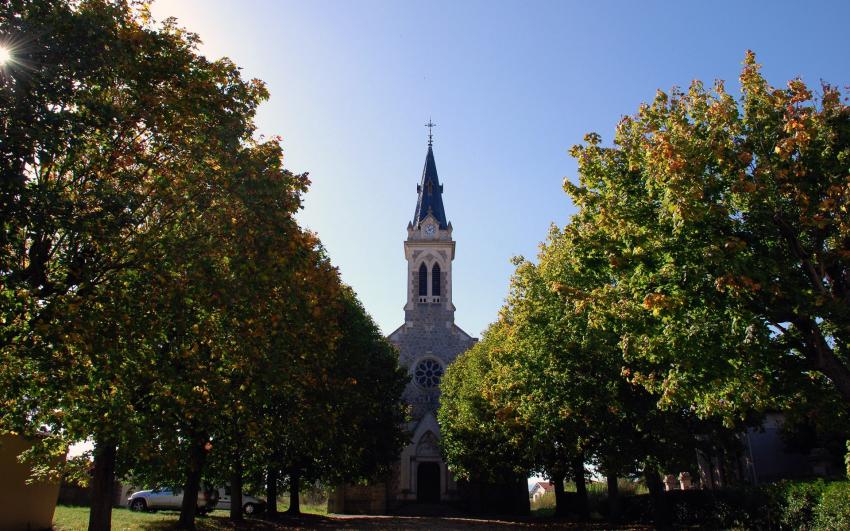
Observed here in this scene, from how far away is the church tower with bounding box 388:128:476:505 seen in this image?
39906 mm

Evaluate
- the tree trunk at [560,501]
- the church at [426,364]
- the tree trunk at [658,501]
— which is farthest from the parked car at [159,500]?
the tree trunk at [658,501]

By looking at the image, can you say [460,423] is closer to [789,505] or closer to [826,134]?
[789,505]

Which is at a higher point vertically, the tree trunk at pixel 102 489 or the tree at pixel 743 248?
the tree at pixel 743 248

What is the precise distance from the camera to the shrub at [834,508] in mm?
15195

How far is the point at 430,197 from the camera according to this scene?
168 ft

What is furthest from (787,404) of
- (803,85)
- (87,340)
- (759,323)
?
(87,340)

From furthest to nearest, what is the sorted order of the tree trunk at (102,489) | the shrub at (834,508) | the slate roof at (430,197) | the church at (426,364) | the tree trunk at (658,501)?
the slate roof at (430,197), the church at (426,364), the tree trunk at (658,501), the shrub at (834,508), the tree trunk at (102,489)

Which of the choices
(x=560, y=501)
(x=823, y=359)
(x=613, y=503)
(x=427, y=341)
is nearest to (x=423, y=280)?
(x=427, y=341)

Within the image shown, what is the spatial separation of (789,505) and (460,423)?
630 inches

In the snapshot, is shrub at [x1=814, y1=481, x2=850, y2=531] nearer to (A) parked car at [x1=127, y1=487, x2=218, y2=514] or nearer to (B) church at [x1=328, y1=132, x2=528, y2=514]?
(B) church at [x1=328, y1=132, x2=528, y2=514]

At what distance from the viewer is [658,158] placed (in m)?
10.9

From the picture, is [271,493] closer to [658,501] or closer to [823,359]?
[658,501]

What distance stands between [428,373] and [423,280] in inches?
281

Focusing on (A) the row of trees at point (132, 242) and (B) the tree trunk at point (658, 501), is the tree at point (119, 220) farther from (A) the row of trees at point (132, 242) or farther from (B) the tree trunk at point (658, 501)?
(B) the tree trunk at point (658, 501)
